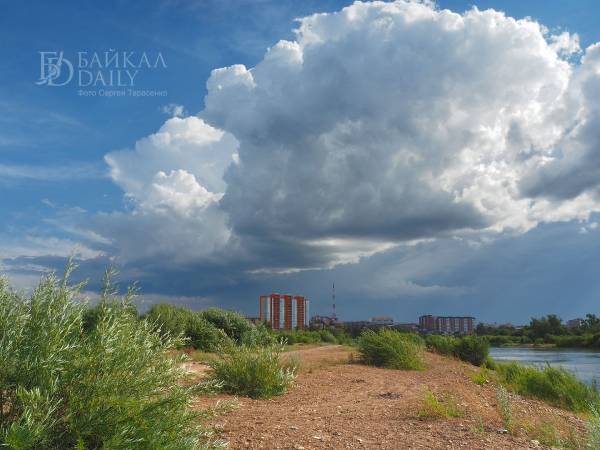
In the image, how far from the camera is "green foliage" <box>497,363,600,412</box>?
11.0m

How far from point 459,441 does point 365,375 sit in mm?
6120

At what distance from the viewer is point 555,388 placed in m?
11.3

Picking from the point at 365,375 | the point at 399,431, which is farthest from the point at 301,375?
the point at 399,431

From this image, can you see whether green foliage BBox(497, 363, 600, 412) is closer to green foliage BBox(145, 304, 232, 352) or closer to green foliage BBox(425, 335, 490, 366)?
green foliage BBox(425, 335, 490, 366)

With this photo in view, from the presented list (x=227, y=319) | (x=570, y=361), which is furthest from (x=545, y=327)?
(x=227, y=319)

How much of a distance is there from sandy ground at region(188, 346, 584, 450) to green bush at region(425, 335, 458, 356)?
12.3 meters

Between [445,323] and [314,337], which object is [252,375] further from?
[445,323]

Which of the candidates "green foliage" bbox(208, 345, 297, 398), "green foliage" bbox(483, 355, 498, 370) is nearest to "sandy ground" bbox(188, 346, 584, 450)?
"green foliage" bbox(208, 345, 297, 398)

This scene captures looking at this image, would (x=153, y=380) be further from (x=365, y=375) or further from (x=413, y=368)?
(x=413, y=368)

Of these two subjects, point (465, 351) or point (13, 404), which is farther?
point (465, 351)

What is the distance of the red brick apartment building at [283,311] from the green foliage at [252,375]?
27.7 meters

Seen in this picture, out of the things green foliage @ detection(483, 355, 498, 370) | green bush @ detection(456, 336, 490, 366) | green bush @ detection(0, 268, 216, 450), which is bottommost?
green foliage @ detection(483, 355, 498, 370)

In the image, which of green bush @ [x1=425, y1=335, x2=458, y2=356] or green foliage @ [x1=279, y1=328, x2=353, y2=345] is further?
Result: green foliage @ [x1=279, y1=328, x2=353, y2=345]

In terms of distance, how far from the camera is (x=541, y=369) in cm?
1327
